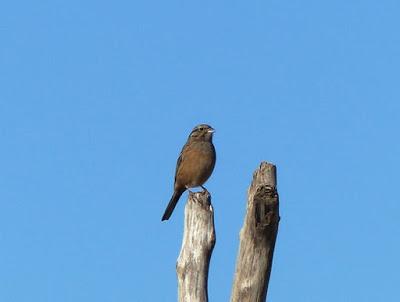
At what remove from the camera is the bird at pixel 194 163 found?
14805mm

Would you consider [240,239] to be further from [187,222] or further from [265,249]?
[187,222]

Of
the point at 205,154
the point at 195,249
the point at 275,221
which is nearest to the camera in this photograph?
the point at 275,221

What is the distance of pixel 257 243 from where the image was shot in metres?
7.60

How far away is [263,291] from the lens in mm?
7672

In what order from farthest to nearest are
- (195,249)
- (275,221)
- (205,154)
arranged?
(205,154)
(195,249)
(275,221)

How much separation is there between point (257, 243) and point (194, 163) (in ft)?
23.9

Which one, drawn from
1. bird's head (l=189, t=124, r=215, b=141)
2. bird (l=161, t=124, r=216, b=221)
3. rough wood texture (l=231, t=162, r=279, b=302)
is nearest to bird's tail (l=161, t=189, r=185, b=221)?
bird (l=161, t=124, r=216, b=221)

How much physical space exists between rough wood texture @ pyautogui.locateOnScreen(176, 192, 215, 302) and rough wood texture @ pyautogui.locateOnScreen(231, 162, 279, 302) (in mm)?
426

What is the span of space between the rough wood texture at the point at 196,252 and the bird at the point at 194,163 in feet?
19.6

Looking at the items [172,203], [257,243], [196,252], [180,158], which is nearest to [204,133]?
[180,158]

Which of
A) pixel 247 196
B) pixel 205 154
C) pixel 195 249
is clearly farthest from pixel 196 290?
pixel 205 154

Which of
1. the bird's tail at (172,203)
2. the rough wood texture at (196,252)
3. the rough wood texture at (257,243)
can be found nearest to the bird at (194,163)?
the bird's tail at (172,203)

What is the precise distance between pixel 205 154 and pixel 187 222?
21.0ft

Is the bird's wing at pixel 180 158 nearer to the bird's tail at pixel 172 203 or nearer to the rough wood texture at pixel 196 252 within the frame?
the bird's tail at pixel 172 203
